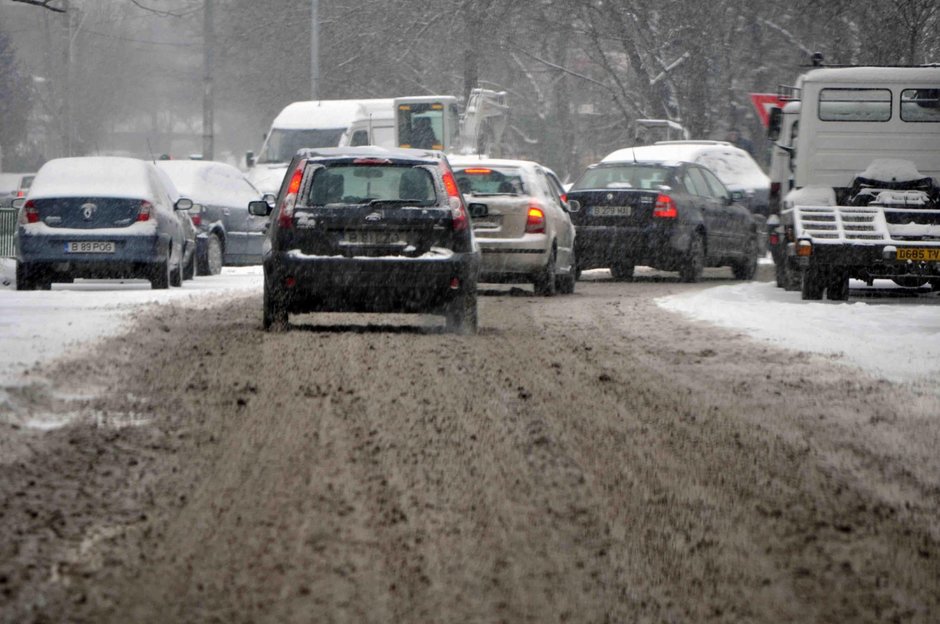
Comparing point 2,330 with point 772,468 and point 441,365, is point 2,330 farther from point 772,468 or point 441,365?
point 772,468

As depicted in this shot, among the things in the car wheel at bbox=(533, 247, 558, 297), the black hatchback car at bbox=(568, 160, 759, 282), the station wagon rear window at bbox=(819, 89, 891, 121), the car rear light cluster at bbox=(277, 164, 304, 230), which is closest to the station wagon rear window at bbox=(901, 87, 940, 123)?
the station wagon rear window at bbox=(819, 89, 891, 121)

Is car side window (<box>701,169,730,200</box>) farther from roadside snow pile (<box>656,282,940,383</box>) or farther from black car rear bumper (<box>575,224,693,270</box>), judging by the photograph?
roadside snow pile (<box>656,282,940,383</box>)

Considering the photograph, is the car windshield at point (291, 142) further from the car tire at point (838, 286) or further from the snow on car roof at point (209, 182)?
the car tire at point (838, 286)

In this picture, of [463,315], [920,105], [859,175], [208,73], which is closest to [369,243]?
[463,315]

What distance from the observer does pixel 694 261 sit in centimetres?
2222

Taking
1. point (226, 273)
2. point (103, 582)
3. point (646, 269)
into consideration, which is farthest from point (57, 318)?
point (646, 269)

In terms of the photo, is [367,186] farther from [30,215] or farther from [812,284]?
[812,284]

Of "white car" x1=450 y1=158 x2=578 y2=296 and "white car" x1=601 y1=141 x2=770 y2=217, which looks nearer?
"white car" x1=450 y1=158 x2=578 y2=296

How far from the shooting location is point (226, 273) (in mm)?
24484

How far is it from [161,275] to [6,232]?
935 centimetres

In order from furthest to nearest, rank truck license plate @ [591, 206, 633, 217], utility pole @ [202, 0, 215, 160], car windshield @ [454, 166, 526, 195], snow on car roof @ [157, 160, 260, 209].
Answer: utility pole @ [202, 0, 215, 160], snow on car roof @ [157, 160, 260, 209], truck license plate @ [591, 206, 633, 217], car windshield @ [454, 166, 526, 195]

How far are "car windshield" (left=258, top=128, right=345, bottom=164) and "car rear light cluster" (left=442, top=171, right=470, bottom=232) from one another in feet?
77.7

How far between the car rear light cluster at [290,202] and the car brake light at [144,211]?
18.0ft

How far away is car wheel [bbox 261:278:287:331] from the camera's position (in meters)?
13.0
